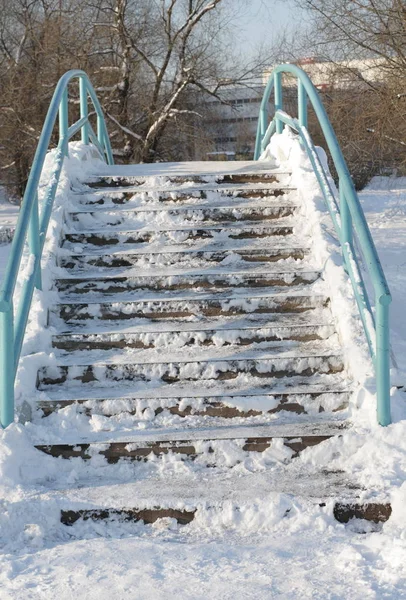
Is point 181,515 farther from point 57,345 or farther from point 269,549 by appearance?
point 57,345

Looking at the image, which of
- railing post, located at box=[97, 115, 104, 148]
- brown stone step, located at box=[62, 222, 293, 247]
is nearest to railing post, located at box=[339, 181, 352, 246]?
A: brown stone step, located at box=[62, 222, 293, 247]

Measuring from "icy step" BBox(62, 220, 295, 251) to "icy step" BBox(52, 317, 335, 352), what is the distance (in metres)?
1.10

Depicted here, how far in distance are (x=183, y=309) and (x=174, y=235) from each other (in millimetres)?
897

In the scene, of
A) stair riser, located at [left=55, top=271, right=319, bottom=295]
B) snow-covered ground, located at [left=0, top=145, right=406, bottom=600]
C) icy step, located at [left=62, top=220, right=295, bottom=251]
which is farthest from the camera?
icy step, located at [left=62, top=220, right=295, bottom=251]

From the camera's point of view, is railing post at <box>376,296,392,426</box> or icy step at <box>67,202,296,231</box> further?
icy step at <box>67,202,296,231</box>

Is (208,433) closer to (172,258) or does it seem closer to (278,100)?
(172,258)

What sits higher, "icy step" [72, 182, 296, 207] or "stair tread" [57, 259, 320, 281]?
"icy step" [72, 182, 296, 207]

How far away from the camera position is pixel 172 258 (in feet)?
17.3

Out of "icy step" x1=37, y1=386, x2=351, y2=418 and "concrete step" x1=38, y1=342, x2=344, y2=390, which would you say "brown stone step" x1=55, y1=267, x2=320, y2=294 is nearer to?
"concrete step" x1=38, y1=342, x2=344, y2=390

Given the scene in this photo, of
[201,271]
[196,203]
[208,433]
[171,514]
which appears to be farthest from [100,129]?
[171,514]

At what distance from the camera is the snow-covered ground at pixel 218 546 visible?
9.18 ft

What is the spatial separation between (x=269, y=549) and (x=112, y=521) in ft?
2.29

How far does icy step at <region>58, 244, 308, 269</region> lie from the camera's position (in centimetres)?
520

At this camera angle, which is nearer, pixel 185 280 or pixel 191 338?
pixel 191 338
